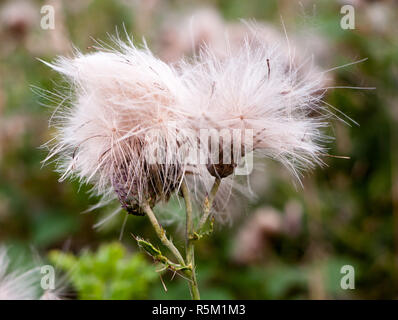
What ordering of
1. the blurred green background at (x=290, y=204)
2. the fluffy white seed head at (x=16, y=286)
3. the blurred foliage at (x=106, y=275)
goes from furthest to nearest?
the blurred green background at (x=290, y=204) → the blurred foliage at (x=106, y=275) → the fluffy white seed head at (x=16, y=286)

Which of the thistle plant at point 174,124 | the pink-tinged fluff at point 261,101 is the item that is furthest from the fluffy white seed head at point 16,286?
the pink-tinged fluff at point 261,101

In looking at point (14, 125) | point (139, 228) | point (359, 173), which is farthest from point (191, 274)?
point (14, 125)

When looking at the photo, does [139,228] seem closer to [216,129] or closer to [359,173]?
[359,173]

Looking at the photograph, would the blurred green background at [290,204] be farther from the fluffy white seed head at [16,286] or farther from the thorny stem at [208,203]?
the thorny stem at [208,203]

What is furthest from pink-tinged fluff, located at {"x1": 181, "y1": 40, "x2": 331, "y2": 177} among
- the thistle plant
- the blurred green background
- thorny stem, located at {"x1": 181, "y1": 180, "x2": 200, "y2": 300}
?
the blurred green background

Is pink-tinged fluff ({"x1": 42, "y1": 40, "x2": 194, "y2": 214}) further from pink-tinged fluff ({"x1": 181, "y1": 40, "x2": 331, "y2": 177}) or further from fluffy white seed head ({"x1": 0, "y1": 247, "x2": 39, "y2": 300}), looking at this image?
fluffy white seed head ({"x1": 0, "y1": 247, "x2": 39, "y2": 300})

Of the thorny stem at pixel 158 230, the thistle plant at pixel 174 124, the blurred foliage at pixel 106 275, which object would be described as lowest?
the blurred foliage at pixel 106 275
